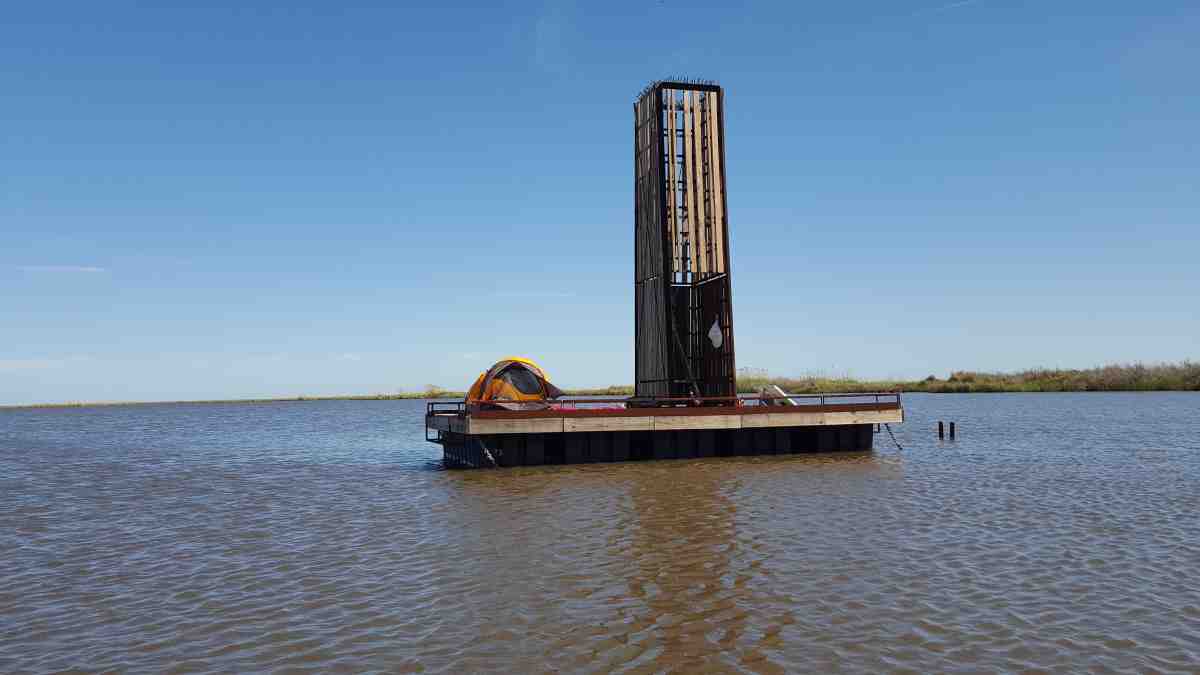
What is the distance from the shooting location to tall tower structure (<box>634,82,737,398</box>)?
3566 centimetres

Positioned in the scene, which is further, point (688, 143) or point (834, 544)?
point (688, 143)

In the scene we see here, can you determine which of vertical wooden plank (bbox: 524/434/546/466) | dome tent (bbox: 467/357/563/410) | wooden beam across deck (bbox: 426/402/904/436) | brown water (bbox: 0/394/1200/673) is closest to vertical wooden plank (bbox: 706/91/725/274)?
wooden beam across deck (bbox: 426/402/904/436)

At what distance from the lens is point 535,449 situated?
98.6ft

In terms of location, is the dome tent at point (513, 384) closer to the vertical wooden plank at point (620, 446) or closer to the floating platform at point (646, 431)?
the floating platform at point (646, 431)

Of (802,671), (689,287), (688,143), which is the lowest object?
(802,671)

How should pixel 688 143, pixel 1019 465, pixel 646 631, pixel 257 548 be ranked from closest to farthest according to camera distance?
pixel 646 631 → pixel 257 548 → pixel 1019 465 → pixel 688 143

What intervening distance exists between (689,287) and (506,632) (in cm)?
2900

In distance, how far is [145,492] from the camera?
2725 cm

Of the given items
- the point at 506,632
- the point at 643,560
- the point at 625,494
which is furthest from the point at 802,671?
the point at 625,494

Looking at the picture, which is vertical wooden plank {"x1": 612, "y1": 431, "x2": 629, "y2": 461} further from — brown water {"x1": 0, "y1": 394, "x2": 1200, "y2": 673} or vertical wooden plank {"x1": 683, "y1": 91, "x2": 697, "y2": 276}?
vertical wooden plank {"x1": 683, "y1": 91, "x2": 697, "y2": 276}

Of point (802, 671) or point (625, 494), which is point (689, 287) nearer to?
point (625, 494)

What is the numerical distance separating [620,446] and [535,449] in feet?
10.9

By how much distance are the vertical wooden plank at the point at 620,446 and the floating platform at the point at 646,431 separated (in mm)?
38

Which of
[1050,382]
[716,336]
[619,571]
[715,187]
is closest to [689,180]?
[715,187]
